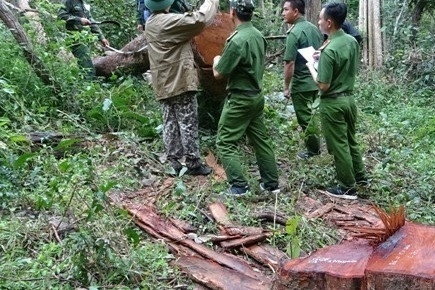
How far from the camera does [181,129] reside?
6.18m

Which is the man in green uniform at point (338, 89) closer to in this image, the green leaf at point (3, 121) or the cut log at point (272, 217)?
the cut log at point (272, 217)

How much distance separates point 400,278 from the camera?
2.62 m

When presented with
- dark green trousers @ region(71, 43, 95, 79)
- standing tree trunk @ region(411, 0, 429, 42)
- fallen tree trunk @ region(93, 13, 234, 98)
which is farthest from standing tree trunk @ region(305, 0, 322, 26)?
dark green trousers @ region(71, 43, 95, 79)

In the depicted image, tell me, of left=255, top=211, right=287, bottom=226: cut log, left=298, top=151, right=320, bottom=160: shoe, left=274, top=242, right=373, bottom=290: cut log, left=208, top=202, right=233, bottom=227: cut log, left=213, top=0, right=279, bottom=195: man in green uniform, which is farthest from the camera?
left=298, top=151, right=320, bottom=160: shoe

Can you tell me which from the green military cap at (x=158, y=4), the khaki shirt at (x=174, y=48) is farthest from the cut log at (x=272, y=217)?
the green military cap at (x=158, y=4)

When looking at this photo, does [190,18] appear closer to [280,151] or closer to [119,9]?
[280,151]

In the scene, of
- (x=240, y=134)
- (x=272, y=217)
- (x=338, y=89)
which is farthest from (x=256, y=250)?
(x=338, y=89)

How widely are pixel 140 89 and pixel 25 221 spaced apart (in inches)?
142

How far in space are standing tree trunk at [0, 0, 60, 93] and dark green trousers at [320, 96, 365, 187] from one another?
10.6ft

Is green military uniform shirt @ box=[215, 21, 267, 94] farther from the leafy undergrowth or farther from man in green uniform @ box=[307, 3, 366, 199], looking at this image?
the leafy undergrowth

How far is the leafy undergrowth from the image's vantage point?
153 inches

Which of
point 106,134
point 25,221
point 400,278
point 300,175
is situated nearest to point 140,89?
point 106,134

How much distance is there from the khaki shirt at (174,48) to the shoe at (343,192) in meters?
1.84

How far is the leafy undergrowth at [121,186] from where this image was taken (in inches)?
153
